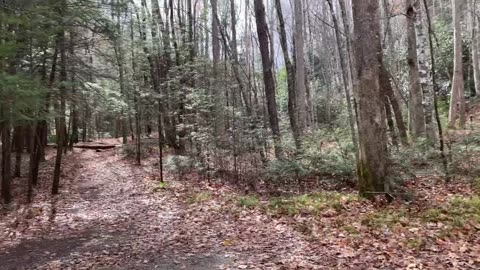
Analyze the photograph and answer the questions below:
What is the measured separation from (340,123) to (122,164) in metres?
10.4

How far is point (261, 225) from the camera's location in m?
8.10

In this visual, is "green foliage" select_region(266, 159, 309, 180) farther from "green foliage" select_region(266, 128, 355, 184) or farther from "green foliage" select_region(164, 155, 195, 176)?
"green foliage" select_region(164, 155, 195, 176)

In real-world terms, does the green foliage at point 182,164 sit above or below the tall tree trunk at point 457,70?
below

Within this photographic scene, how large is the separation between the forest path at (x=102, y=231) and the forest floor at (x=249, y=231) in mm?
25

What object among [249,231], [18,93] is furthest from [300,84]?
[18,93]

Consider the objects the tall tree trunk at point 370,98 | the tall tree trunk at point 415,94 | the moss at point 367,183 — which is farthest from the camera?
the tall tree trunk at point 415,94

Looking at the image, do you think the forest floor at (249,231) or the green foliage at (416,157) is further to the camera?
the green foliage at (416,157)

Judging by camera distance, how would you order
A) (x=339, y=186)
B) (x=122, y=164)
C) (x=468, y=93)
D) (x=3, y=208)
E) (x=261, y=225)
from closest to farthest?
1. (x=261, y=225)
2. (x=339, y=186)
3. (x=3, y=208)
4. (x=122, y=164)
5. (x=468, y=93)

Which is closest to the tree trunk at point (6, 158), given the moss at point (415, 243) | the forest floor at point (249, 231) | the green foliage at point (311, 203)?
the forest floor at point (249, 231)

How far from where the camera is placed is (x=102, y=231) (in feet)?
30.1

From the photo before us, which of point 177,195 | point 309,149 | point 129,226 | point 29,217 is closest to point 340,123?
point 309,149

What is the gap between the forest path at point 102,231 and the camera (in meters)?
6.87

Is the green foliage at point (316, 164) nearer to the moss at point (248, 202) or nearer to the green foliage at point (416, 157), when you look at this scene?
the green foliage at point (416, 157)

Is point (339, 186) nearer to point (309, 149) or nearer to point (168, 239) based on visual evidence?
point (309, 149)
